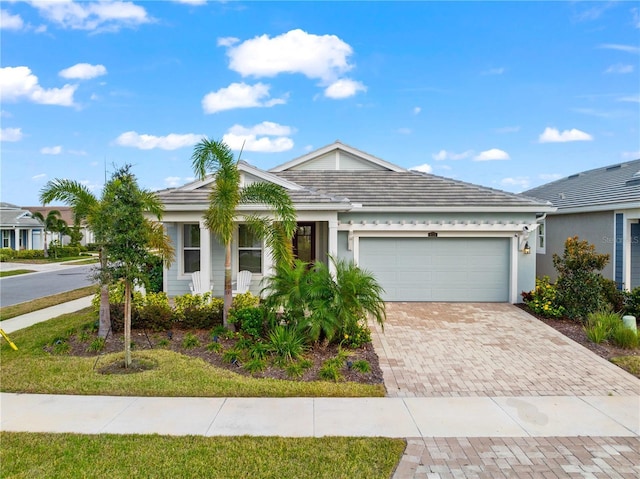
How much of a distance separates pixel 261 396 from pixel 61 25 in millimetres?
13155

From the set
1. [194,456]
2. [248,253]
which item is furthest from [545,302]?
[194,456]

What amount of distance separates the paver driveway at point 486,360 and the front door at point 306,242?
4635 mm

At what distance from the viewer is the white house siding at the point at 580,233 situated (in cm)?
1262

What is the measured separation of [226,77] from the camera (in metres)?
16.5

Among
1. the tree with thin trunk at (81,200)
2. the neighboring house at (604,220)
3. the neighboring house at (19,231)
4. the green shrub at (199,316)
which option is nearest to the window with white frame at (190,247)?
the green shrub at (199,316)

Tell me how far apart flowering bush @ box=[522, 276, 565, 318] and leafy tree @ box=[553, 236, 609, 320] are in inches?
8.7

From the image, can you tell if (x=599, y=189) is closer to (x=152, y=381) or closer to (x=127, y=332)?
(x=152, y=381)

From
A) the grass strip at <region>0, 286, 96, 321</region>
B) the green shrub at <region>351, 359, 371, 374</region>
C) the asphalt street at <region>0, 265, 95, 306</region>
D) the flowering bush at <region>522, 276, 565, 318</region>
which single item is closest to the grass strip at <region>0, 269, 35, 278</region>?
the asphalt street at <region>0, 265, 95, 306</region>

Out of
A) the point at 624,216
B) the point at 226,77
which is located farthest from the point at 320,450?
the point at 226,77

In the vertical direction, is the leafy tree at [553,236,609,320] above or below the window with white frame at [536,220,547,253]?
below

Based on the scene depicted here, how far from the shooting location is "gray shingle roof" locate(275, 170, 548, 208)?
42.5ft

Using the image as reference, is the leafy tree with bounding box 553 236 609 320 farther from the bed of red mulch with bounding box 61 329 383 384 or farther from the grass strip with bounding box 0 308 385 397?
the grass strip with bounding box 0 308 385 397

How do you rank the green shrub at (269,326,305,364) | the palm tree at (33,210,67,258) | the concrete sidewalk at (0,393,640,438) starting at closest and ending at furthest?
the concrete sidewalk at (0,393,640,438)
the green shrub at (269,326,305,364)
the palm tree at (33,210,67,258)

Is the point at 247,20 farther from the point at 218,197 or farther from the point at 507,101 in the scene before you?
the point at 507,101
